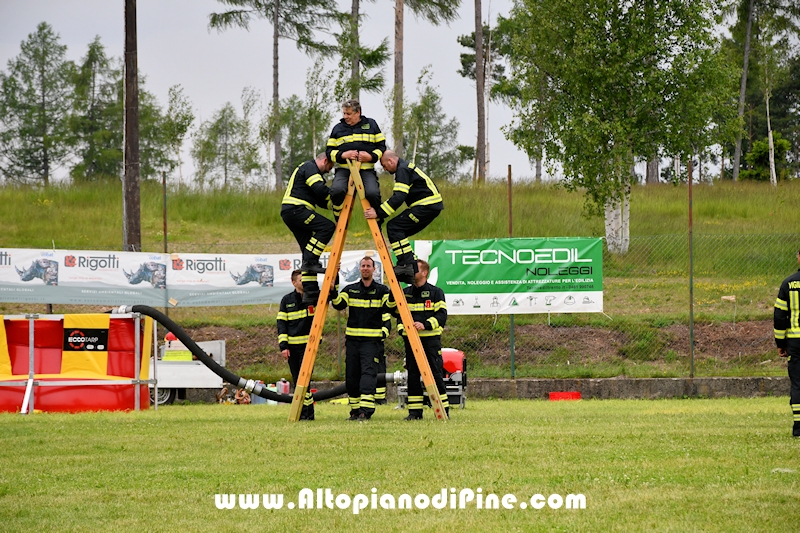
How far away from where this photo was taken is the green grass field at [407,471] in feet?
20.3

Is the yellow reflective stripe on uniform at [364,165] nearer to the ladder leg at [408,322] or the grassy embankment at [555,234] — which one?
Answer: the ladder leg at [408,322]

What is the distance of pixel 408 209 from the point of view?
1187 cm

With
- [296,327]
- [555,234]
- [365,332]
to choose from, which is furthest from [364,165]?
[555,234]

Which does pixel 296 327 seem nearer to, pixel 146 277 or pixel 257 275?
pixel 257 275

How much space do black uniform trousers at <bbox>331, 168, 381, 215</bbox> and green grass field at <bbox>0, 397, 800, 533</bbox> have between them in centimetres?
260

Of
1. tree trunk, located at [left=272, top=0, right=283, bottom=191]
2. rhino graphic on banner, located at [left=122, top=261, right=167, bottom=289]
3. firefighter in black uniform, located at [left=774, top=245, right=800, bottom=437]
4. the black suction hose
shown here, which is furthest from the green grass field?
tree trunk, located at [left=272, top=0, right=283, bottom=191]

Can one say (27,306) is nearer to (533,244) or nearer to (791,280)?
(533,244)

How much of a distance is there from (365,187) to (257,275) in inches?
330

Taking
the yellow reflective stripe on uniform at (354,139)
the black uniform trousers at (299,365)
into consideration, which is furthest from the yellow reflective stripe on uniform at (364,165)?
the black uniform trousers at (299,365)

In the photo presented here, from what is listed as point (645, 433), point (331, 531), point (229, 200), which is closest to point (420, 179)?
point (645, 433)

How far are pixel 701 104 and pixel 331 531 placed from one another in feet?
81.8

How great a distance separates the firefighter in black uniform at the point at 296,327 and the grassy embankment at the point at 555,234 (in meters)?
6.57

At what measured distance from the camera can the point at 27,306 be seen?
23.9m

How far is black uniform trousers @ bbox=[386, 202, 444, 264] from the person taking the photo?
464 inches
